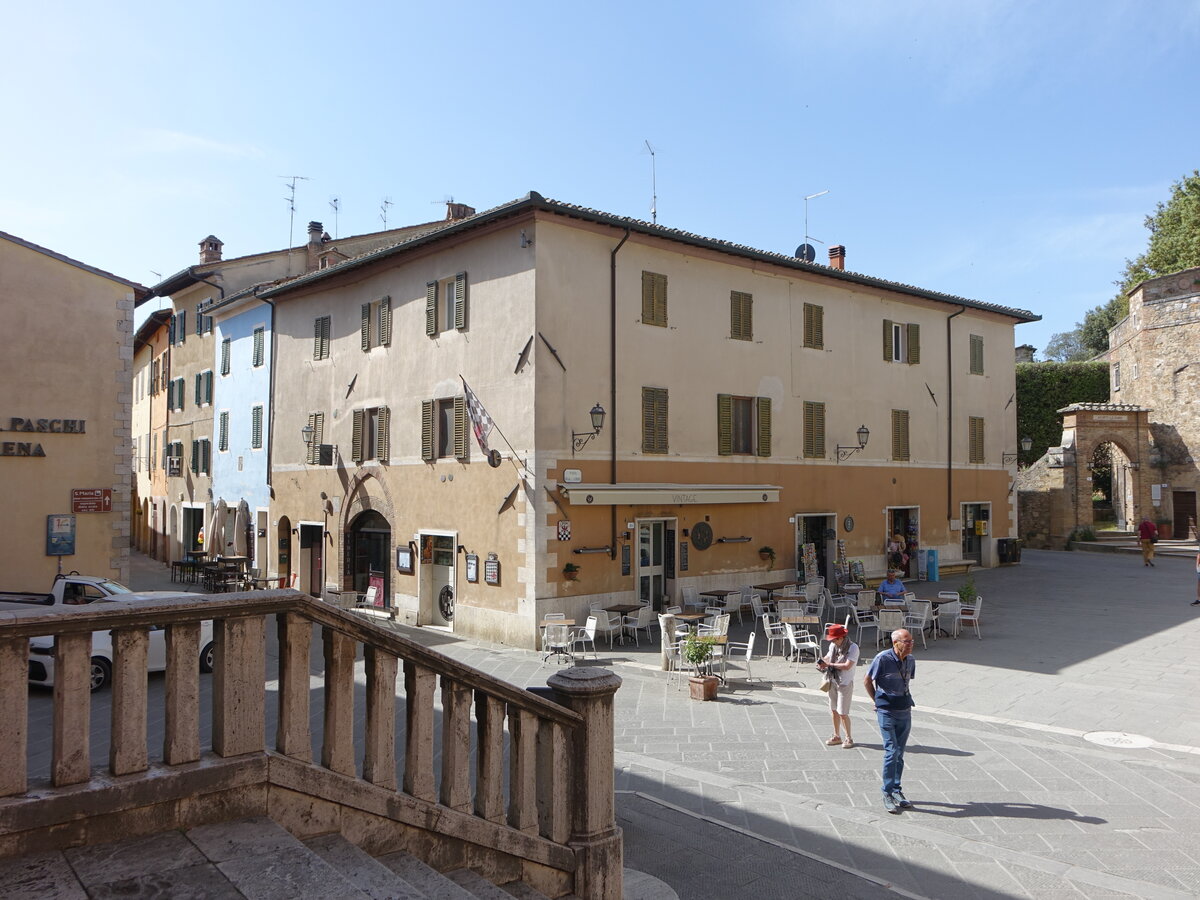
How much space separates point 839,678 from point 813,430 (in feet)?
41.9

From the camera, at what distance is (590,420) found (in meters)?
17.3

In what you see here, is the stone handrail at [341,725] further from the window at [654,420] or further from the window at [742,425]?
the window at [742,425]

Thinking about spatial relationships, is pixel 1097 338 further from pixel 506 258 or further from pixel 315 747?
pixel 315 747

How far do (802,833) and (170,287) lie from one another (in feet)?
105

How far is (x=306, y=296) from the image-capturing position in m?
23.8

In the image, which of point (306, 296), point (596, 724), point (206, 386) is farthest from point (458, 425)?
point (206, 386)

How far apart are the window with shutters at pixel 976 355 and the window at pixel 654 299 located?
42.9 ft

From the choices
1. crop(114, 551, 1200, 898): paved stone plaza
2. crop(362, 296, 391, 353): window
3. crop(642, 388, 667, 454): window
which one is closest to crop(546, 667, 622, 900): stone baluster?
crop(114, 551, 1200, 898): paved stone plaza

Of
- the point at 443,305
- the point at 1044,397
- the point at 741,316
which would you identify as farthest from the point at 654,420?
the point at 1044,397

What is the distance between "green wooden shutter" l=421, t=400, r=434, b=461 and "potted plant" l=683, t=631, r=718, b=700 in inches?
337

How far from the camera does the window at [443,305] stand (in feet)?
60.7

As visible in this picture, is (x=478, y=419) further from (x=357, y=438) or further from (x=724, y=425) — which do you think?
(x=724, y=425)

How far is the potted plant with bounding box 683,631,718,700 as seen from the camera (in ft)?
40.4

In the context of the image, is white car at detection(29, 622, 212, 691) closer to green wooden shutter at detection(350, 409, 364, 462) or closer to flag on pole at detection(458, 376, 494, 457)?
flag on pole at detection(458, 376, 494, 457)
